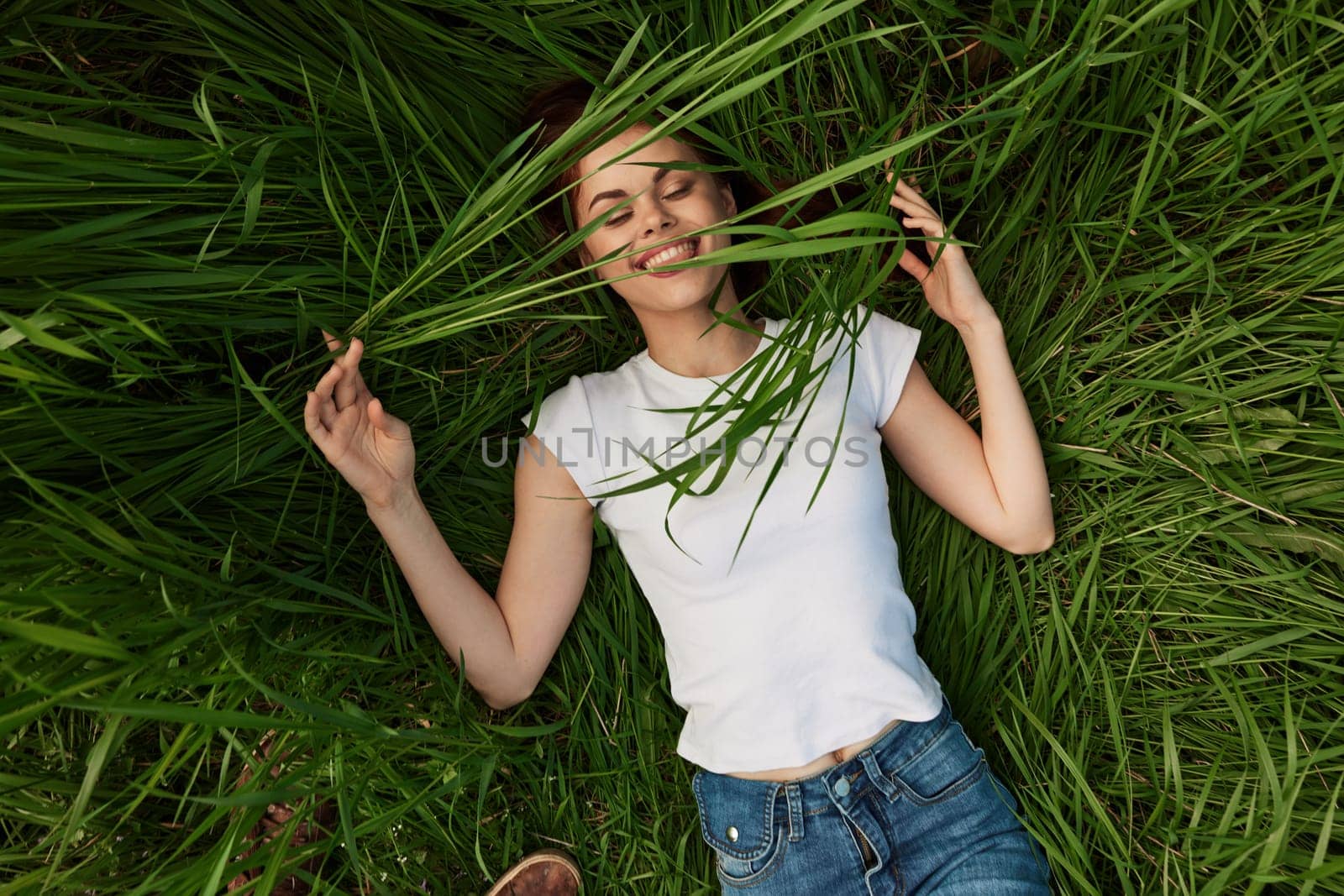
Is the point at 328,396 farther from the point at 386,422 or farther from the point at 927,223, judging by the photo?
the point at 927,223

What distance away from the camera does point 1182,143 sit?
177 centimetres

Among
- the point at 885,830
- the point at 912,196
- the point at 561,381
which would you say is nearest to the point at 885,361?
the point at 912,196

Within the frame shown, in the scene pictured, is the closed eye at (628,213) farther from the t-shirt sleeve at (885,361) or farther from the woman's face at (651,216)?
the t-shirt sleeve at (885,361)

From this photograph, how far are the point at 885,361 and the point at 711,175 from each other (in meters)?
0.52

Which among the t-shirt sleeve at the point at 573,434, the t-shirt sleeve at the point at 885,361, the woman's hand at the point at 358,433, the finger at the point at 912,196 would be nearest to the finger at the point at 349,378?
the woman's hand at the point at 358,433

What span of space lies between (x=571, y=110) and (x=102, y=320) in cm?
94

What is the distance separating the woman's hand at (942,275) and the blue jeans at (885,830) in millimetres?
826

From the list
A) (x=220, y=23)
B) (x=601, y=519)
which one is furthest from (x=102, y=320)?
(x=601, y=519)

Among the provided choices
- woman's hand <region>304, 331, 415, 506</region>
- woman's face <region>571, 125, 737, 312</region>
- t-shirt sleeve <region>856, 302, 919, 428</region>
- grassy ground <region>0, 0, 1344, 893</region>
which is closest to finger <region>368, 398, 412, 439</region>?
woman's hand <region>304, 331, 415, 506</region>

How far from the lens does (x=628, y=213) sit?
1.55 metres

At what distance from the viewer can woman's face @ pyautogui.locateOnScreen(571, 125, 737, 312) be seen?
5.03 feet

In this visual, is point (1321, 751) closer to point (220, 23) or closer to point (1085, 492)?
point (1085, 492)

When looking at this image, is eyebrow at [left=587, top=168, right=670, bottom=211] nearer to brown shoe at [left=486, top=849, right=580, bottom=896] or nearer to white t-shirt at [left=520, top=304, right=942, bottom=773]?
white t-shirt at [left=520, top=304, right=942, bottom=773]

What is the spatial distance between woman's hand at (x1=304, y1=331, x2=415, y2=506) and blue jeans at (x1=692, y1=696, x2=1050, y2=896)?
880 millimetres
